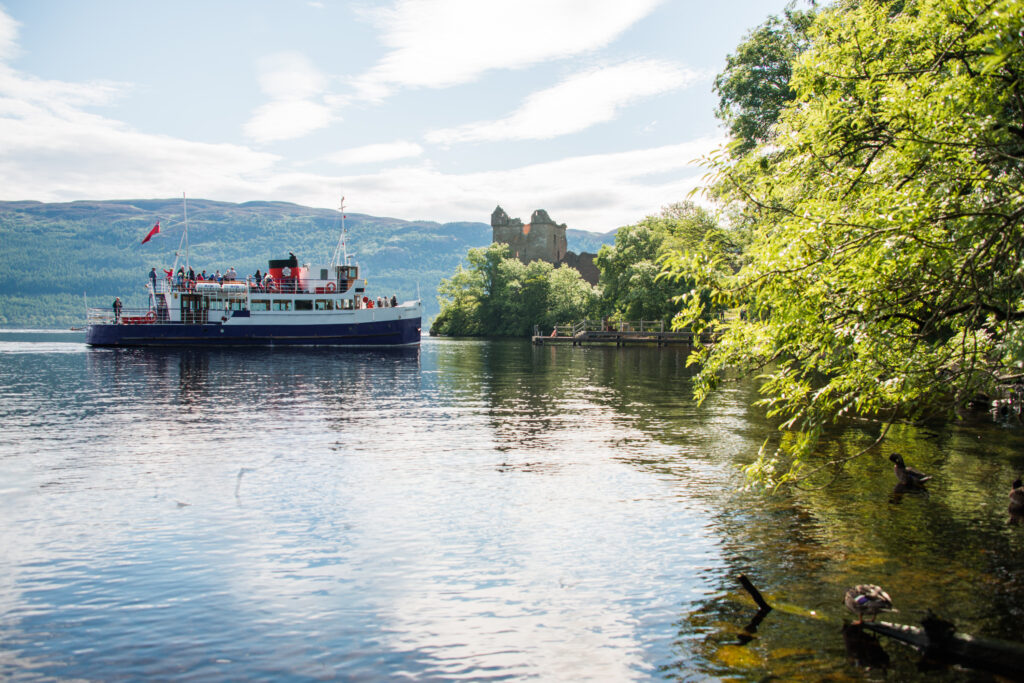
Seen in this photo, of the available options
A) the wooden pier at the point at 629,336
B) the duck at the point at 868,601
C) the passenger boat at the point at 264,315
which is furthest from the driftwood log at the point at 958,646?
the passenger boat at the point at 264,315

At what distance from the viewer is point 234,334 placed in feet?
269

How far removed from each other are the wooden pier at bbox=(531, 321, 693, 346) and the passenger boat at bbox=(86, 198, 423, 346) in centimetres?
2151

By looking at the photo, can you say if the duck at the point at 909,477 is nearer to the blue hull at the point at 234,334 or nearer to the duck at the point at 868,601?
the duck at the point at 868,601

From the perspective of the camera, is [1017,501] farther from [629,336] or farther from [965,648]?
[629,336]

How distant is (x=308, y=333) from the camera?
271ft

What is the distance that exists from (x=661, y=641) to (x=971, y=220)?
6360mm

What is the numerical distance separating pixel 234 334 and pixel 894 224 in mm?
81200

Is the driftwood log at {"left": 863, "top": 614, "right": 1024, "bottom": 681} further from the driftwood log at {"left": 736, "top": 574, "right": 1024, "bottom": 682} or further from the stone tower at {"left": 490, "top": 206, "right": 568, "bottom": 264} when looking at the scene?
the stone tower at {"left": 490, "top": 206, "right": 568, "bottom": 264}

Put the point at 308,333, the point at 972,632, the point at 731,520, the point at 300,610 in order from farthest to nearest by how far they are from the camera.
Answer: the point at 308,333 < the point at 731,520 < the point at 300,610 < the point at 972,632

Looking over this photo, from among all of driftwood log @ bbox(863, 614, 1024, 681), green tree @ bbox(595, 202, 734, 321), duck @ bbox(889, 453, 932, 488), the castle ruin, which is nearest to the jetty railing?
green tree @ bbox(595, 202, 734, 321)

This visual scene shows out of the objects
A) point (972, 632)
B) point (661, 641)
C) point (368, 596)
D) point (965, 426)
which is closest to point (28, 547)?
point (368, 596)

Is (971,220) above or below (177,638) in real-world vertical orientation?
above

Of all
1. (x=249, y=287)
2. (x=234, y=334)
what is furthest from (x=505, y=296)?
(x=234, y=334)

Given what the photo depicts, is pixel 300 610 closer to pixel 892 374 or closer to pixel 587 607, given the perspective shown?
pixel 587 607
